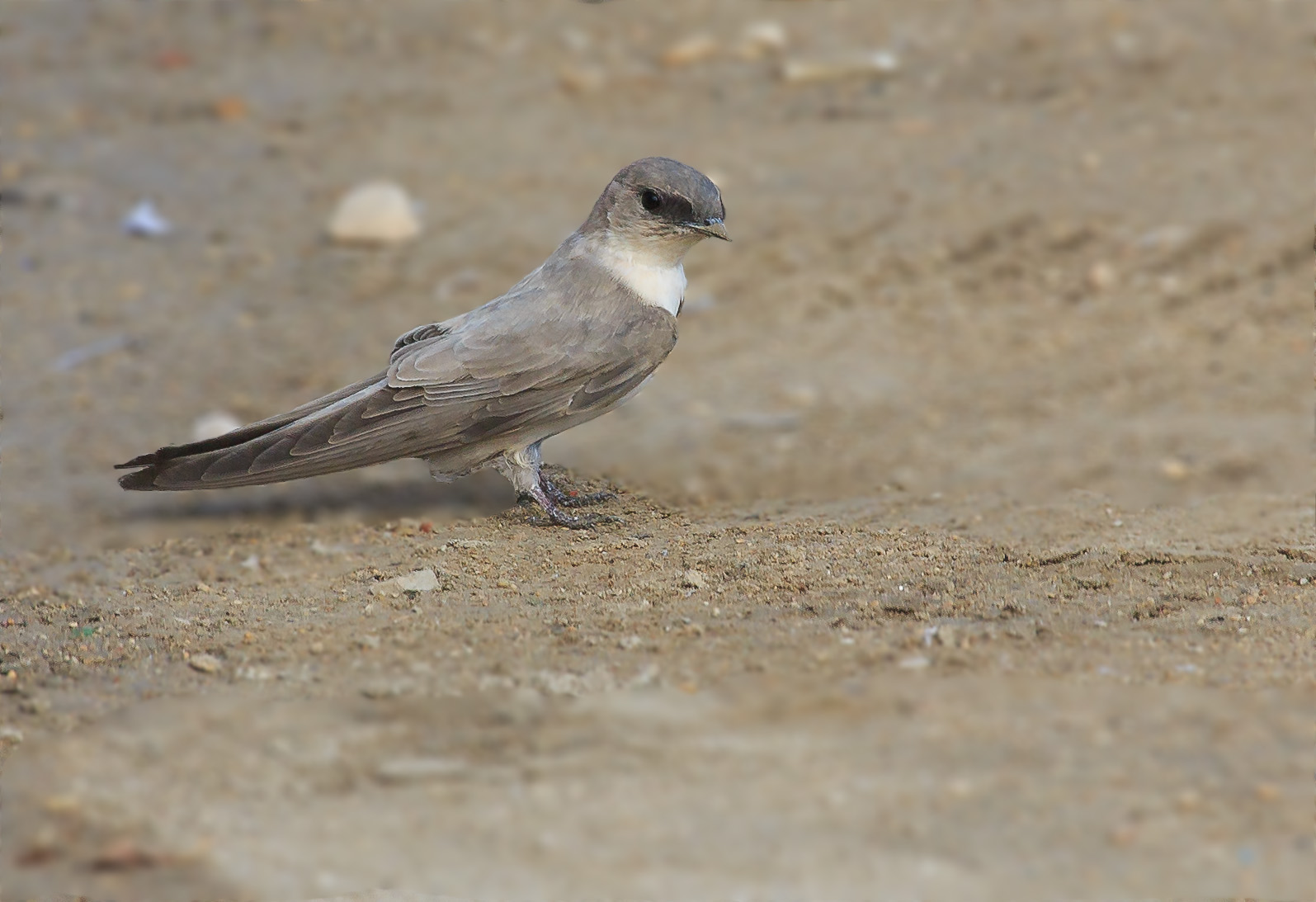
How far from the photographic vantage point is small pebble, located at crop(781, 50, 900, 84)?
407 inches

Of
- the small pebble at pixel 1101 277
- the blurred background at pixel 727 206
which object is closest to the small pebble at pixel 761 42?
the blurred background at pixel 727 206

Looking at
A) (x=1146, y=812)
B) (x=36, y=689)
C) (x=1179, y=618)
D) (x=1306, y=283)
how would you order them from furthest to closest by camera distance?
(x=1306, y=283), (x=1179, y=618), (x=36, y=689), (x=1146, y=812)

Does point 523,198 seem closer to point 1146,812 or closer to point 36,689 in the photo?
point 36,689

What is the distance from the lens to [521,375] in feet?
16.2

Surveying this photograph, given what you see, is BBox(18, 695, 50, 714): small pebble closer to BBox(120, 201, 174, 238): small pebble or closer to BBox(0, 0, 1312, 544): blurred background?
BBox(0, 0, 1312, 544): blurred background

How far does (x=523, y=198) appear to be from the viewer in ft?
30.8

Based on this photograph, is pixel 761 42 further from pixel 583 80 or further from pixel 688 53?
pixel 583 80

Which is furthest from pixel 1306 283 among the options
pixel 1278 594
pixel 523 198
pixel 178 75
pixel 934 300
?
pixel 178 75

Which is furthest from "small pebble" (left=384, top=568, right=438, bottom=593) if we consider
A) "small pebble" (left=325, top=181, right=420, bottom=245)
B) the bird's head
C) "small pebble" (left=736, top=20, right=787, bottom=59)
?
"small pebble" (left=736, top=20, right=787, bottom=59)

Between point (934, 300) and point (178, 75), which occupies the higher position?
point (178, 75)

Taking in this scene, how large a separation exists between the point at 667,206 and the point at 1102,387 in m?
→ 3.23

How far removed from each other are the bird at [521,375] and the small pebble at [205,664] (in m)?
0.82

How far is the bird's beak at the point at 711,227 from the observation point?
498 centimetres

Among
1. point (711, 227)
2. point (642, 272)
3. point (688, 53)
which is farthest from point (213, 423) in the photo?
point (688, 53)
